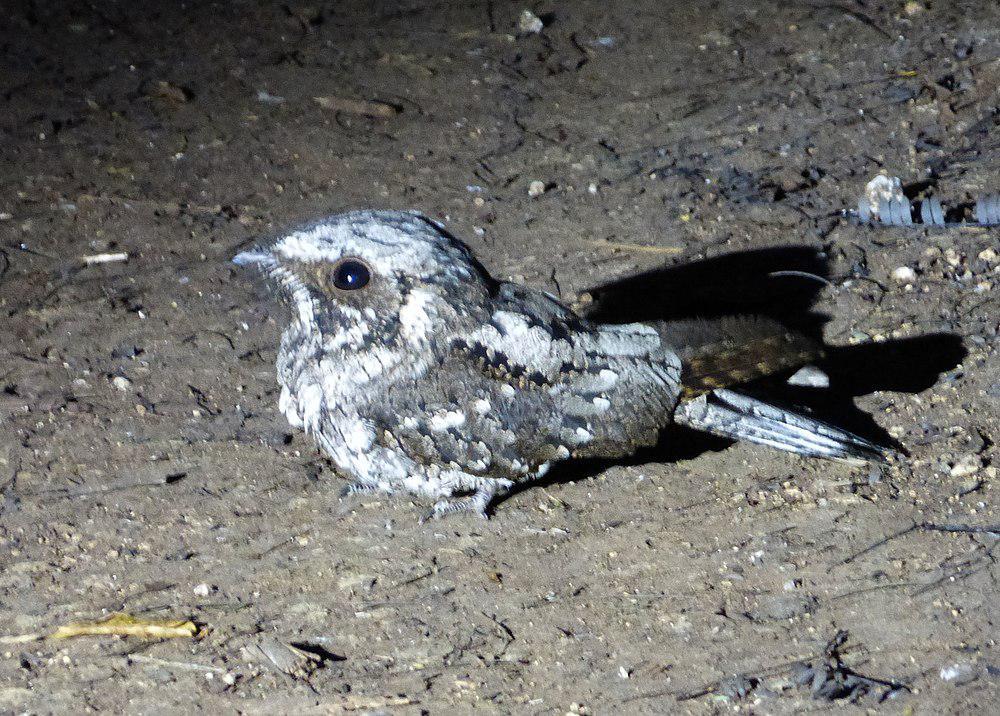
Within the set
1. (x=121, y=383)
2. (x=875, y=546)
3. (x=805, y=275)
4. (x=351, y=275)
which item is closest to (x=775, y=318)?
(x=805, y=275)

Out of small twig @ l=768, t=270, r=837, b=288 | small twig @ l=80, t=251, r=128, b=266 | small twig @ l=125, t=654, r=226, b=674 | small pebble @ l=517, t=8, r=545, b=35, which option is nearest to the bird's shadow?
small twig @ l=768, t=270, r=837, b=288

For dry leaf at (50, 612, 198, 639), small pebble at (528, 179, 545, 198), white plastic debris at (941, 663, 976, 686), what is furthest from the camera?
small pebble at (528, 179, 545, 198)

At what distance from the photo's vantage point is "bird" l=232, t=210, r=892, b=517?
11.4 feet

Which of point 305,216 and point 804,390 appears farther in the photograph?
point 305,216

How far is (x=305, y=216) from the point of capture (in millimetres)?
5391

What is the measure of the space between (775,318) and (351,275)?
1989 mm

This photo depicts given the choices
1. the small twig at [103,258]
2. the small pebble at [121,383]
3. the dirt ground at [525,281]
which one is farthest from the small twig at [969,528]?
the small twig at [103,258]

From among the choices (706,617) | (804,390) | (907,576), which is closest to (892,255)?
(804,390)

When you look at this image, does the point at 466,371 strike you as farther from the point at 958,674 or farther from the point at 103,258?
the point at 103,258

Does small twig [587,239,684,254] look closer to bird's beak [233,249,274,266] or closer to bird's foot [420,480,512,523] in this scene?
bird's foot [420,480,512,523]

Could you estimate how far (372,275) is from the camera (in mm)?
3443

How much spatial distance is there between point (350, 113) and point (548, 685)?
4.07 meters

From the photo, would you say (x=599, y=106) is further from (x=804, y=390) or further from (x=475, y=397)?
(x=475, y=397)

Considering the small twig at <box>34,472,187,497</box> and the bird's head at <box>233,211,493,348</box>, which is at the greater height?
the bird's head at <box>233,211,493,348</box>
